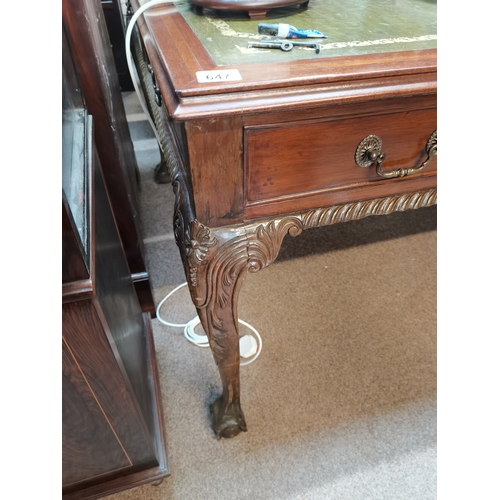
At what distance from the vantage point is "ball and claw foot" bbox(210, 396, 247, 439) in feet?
2.70

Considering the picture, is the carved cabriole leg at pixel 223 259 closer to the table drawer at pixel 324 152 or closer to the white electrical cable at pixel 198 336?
the table drawer at pixel 324 152

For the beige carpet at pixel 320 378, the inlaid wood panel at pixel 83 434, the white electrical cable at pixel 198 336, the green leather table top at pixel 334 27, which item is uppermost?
the green leather table top at pixel 334 27

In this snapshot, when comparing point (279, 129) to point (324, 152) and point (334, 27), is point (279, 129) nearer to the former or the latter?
point (324, 152)

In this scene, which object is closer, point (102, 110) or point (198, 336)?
point (102, 110)

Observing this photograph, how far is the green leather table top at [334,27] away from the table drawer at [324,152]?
0.31ft

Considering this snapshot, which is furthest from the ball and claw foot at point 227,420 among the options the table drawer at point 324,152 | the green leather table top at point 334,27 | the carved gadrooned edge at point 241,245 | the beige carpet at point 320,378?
the green leather table top at point 334,27

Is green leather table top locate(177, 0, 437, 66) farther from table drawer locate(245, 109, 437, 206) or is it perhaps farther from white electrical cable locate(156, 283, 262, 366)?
white electrical cable locate(156, 283, 262, 366)

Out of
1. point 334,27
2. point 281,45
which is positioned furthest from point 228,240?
point 334,27

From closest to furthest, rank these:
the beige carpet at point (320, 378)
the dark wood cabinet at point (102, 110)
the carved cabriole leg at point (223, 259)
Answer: the carved cabriole leg at point (223, 259) → the dark wood cabinet at point (102, 110) → the beige carpet at point (320, 378)

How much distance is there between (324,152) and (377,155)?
8 centimetres

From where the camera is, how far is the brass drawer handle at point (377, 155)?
0.55m

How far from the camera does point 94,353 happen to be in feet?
1.69

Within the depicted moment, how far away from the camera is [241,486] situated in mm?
785
